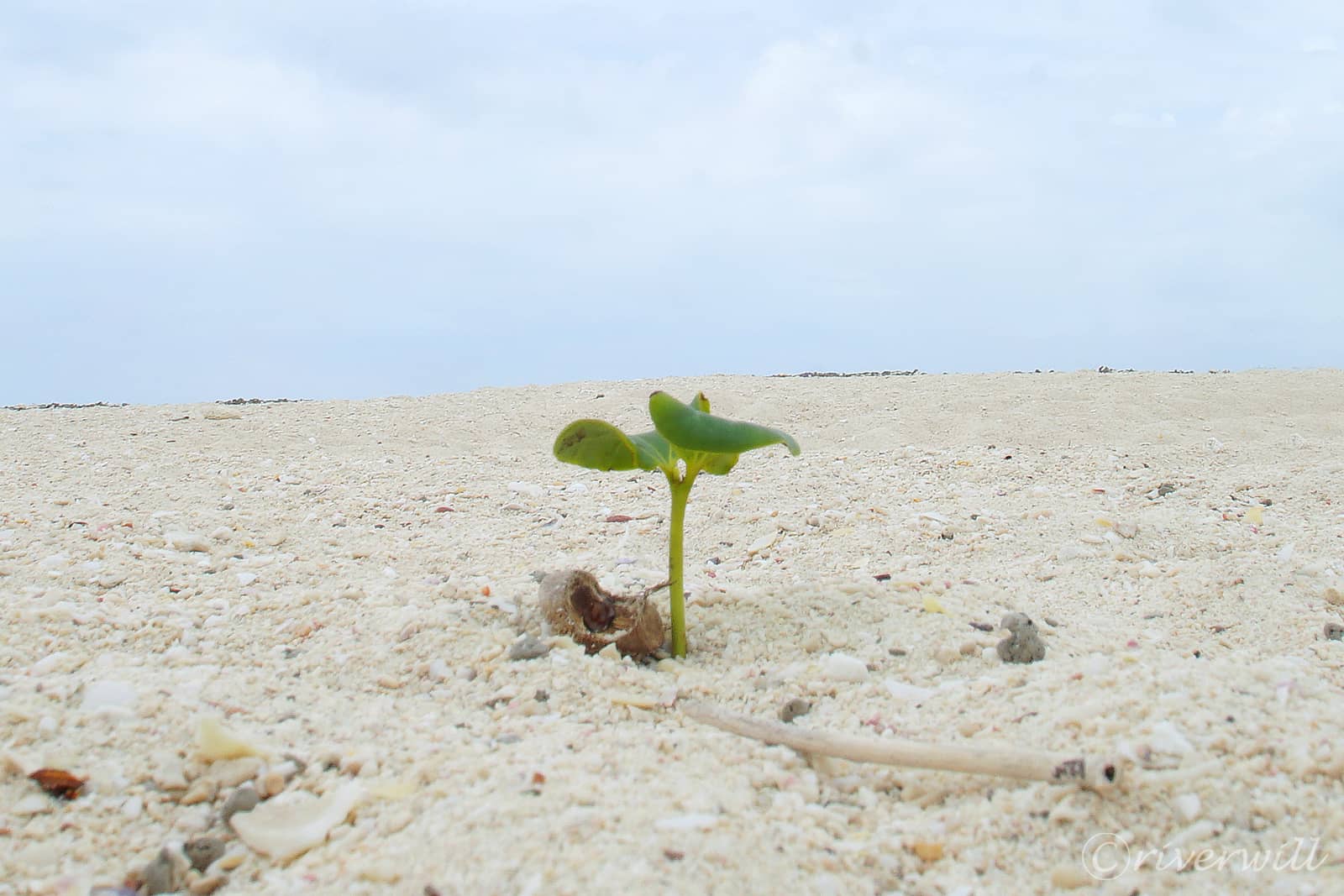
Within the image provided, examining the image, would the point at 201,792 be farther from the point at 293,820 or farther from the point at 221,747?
the point at 293,820

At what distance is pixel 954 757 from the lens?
155 cm

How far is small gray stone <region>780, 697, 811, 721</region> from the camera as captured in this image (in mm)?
1913

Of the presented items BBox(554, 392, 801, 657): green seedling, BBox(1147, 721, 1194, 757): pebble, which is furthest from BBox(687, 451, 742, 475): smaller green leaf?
BBox(1147, 721, 1194, 757): pebble

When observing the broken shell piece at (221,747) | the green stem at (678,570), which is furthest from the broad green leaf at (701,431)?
the broken shell piece at (221,747)

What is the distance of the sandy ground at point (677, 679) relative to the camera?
4.61ft

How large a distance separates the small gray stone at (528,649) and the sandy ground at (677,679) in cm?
4

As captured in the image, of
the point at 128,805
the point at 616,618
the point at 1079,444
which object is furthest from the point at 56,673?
the point at 1079,444

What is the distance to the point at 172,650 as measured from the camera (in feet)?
7.21

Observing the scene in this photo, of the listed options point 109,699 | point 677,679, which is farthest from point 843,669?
point 109,699

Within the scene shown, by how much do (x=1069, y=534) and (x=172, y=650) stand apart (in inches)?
103

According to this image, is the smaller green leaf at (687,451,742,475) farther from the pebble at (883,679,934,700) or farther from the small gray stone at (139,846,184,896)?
the small gray stone at (139,846,184,896)

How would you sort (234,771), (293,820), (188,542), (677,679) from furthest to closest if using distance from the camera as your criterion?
(188,542), (677,679), (234,771), (293,820)

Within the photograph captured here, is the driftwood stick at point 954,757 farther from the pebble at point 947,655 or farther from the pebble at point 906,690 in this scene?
the pebble at point 947,655

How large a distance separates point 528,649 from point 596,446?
1.51 feet
